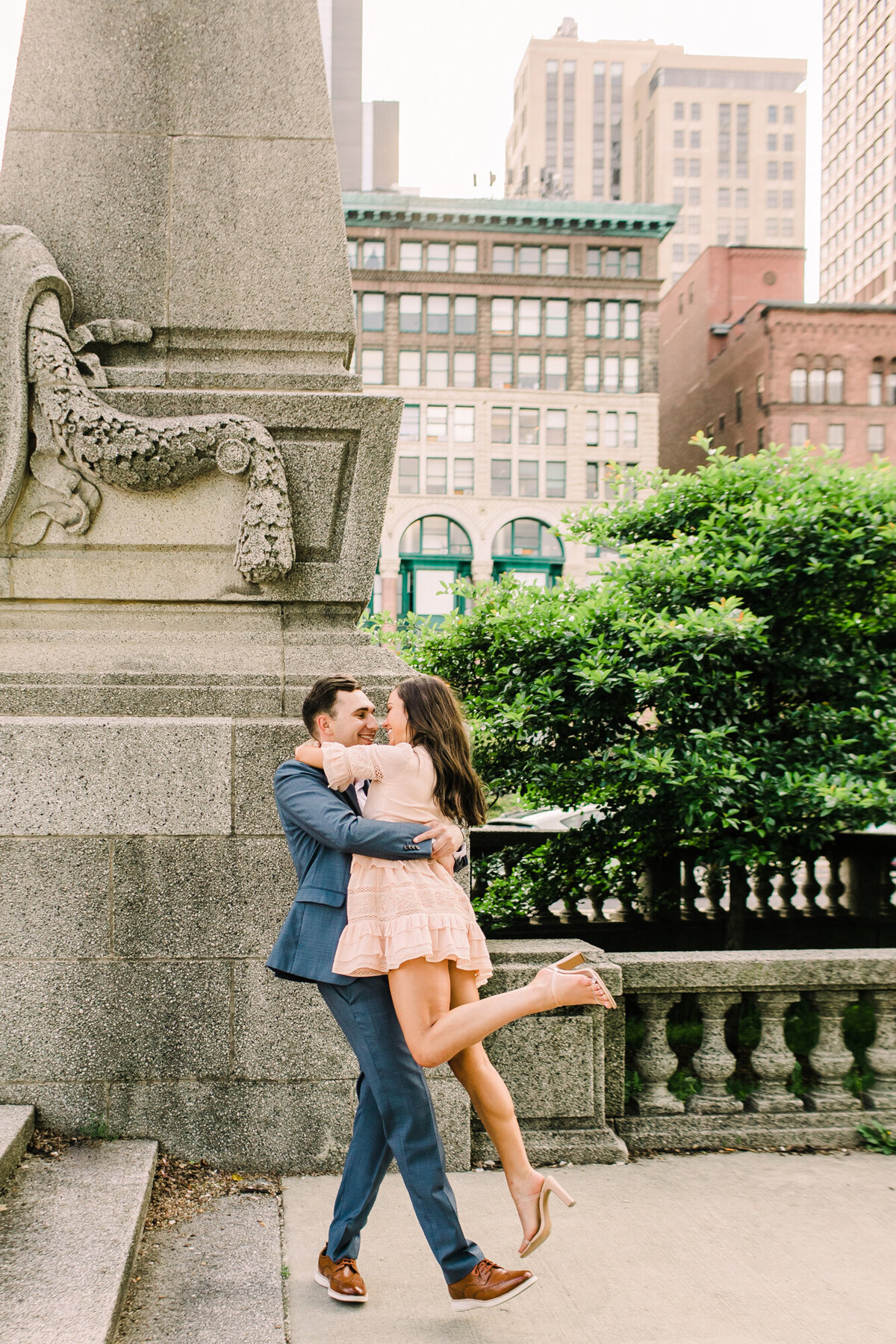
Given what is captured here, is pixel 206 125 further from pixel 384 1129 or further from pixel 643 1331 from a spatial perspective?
pixel 643 1331

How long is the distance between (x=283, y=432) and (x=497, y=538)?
55.7 meters

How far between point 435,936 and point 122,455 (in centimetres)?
268

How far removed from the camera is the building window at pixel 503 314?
198ft

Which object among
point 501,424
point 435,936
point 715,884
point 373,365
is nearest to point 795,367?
point 501,424

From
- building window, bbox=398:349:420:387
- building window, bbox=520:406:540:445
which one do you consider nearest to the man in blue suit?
building window, bbox=520:406:540:445

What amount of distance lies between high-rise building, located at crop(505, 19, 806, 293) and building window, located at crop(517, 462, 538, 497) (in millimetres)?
72427

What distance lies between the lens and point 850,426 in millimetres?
53656

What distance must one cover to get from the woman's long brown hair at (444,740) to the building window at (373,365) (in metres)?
58.1

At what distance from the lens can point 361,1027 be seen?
3.18 meters

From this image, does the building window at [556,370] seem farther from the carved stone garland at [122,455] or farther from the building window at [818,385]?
the carved stone garland at [122,455]

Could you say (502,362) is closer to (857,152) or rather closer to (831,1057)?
(831,1057)

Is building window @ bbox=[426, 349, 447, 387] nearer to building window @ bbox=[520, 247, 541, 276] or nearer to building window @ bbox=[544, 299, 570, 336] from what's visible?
building window @ bbox=[544, 299, 570, 336]

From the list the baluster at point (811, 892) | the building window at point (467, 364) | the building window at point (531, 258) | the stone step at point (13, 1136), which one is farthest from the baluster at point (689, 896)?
the building window at point (531, 258)

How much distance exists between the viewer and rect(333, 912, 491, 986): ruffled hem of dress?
306cm
